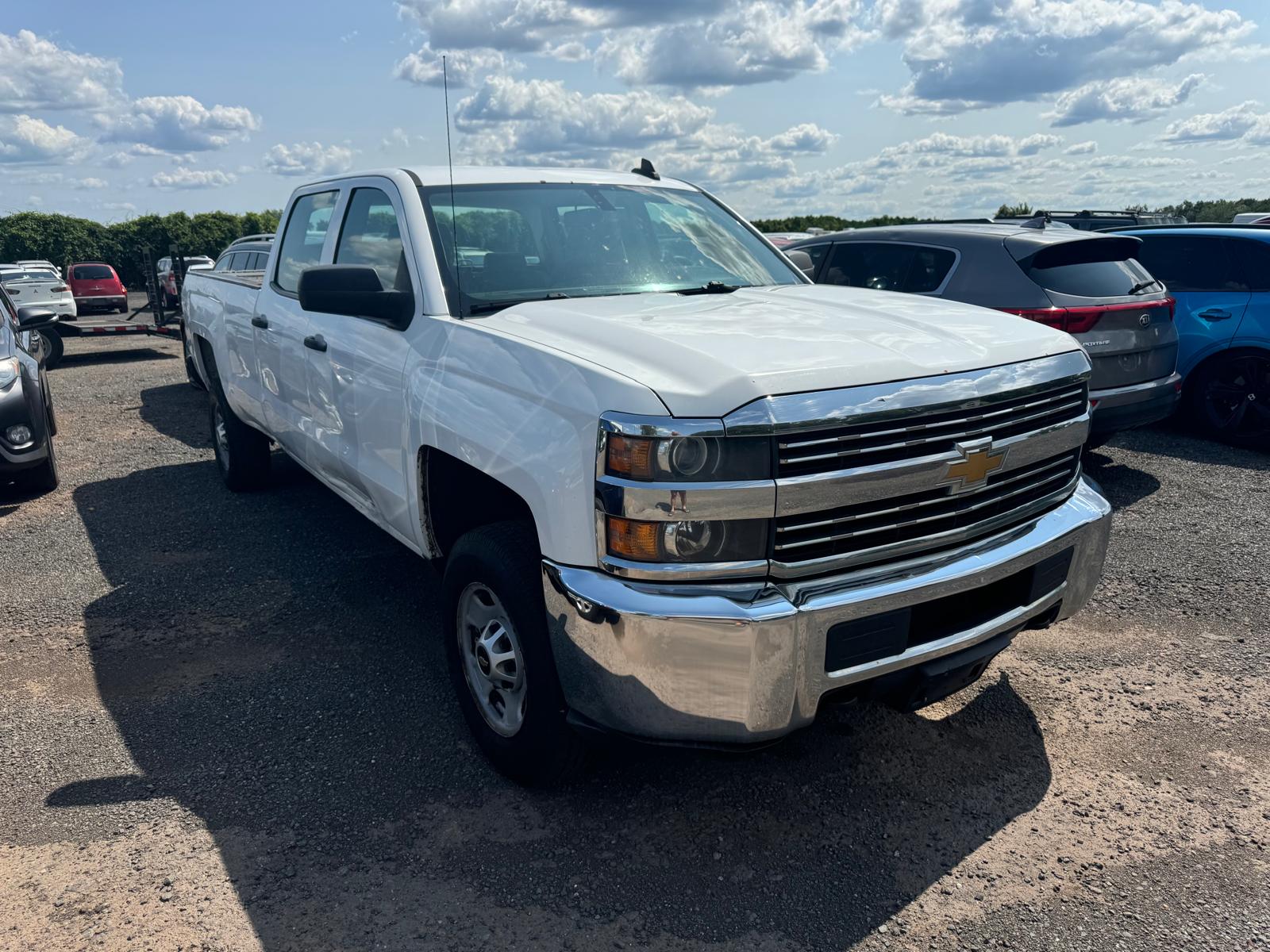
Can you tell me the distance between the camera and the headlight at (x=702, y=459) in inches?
94.3

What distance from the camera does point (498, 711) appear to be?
10.4ft

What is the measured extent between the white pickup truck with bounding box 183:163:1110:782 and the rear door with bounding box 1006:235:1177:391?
116 inches

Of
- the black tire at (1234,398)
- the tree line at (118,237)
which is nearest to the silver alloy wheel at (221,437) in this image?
the black tire at (1234,398)

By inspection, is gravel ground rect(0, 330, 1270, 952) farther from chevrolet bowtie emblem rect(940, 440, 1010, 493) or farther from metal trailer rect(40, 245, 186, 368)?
metal trailer rect(40, 245, 186, 368)

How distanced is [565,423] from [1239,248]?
24.2 ft

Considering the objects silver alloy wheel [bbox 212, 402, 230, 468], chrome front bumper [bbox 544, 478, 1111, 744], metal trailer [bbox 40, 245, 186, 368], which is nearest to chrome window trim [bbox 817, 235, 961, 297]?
chrome front bumper [bbox 544, 478, 1111, 744]

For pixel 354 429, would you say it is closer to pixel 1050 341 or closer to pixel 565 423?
pixel 565 423

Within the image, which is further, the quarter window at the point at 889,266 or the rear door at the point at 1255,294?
the rear door at the point at 1255,294

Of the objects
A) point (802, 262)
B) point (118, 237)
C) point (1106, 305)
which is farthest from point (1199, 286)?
point (118, 237)

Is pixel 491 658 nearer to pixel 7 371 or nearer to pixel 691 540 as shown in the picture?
pixel 691 540

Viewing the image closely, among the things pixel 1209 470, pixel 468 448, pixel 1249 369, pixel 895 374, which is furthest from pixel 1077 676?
pixel 1249 369

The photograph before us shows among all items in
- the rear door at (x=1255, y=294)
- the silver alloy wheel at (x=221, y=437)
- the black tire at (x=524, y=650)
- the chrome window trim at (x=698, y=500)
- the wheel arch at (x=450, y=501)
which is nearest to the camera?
the chrome window trim at (x=698, y=500)

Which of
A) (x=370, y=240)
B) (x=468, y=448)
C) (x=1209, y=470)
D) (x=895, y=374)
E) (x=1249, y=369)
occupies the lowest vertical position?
(x=1209, y=470)

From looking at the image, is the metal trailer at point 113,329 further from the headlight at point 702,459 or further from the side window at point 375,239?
the headlight at point 702,459
